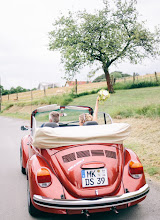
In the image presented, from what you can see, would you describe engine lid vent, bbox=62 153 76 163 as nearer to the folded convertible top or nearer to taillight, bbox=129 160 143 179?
the folded convertible top

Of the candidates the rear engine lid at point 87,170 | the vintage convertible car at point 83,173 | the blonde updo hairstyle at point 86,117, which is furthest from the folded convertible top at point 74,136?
the blonde updo hairstyle at point 86,117

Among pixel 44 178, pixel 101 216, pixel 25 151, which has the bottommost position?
pixel 101 216

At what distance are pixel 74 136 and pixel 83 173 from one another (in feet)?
1.69

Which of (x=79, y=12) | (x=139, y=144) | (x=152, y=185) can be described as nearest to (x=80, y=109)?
(x=152, y=185)

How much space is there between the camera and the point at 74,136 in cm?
344

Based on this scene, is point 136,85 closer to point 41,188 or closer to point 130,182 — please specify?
point 130,182

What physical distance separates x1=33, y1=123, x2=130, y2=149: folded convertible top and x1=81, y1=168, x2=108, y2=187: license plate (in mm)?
420

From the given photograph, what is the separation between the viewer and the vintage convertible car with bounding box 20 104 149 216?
10.2ft

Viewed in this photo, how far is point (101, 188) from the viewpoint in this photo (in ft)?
10.4

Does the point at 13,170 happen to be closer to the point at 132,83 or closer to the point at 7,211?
the point at 7,211

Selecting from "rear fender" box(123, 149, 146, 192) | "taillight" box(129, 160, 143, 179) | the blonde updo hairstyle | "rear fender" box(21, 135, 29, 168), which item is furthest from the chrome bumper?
"rear fender" box(21, 135, 29, 168)

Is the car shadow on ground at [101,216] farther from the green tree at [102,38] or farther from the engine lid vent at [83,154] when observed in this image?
the green tree at [102,38]

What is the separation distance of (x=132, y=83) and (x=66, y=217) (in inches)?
1181

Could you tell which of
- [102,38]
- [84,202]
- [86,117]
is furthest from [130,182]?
[102,38]
